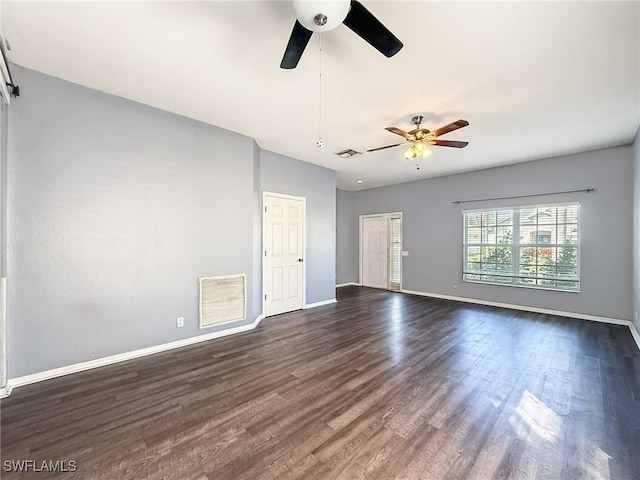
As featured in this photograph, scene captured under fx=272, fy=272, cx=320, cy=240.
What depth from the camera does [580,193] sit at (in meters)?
4.75

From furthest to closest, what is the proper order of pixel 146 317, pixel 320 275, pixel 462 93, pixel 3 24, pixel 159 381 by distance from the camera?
pixel 320 275 → pixel 146 317 → pixel 462 93 → pixel 159 381 → pixel 3 24

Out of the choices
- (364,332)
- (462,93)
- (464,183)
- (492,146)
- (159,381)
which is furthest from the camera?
(464,183)

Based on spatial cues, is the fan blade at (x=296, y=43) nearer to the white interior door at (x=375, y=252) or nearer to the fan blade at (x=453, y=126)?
the fan blade at (x=453, y=126)

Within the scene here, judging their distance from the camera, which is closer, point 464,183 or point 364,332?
point 364,332

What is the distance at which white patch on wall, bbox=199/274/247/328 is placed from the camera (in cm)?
367

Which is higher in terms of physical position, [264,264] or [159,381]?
[264,264]

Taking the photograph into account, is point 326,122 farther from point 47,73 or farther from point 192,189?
point 47,73

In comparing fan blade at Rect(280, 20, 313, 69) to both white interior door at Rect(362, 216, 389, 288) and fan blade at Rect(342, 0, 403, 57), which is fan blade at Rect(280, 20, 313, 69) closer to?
fan blade at Rect(342, 0, 403, 57)

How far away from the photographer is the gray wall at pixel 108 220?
2.55 meters

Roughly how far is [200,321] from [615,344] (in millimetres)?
5450

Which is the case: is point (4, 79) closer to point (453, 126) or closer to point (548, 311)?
point (453, 126)

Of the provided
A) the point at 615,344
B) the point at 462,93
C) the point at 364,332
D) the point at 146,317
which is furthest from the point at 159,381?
the point at 615,344

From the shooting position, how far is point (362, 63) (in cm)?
240
